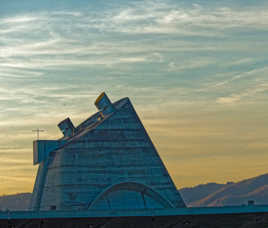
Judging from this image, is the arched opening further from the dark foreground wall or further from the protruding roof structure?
the dark foreground wall

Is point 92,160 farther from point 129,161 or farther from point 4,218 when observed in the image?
point 4,218

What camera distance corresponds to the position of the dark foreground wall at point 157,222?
103 metres

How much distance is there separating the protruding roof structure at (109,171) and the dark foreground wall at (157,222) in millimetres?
23793

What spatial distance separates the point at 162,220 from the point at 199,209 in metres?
5.82

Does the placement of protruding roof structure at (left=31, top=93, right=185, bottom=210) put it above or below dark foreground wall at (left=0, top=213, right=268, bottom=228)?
above

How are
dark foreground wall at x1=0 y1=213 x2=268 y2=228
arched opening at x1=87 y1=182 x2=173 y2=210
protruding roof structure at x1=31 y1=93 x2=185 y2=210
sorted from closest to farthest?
dark foreground wall at x1=0 y1=213 x2=268 y2=228
arched opening at x1=87 y1=182 x2=173 y2=210
protruding roof structure at x1=31 y1=93 x2=185 y2=210

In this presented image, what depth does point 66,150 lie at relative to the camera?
133375 millimetres

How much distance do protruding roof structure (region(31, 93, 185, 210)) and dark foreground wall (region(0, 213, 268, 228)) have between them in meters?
23.8

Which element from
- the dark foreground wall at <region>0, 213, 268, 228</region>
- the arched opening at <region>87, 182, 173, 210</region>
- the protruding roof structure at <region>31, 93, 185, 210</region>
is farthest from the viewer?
the protruding roof structure at <region>31, 93, 185, 210</region>

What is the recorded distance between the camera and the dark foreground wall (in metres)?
103

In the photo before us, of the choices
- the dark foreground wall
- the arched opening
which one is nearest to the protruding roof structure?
the arched opening

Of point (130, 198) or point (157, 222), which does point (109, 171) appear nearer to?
point (130, 198)

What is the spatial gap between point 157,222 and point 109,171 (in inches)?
1108

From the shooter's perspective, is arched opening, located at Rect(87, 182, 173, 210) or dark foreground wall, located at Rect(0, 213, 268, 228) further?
arched opening, located at Rect(87, 182, 173, 210)
